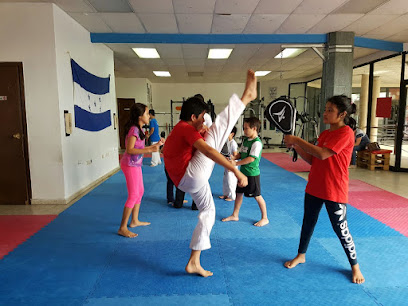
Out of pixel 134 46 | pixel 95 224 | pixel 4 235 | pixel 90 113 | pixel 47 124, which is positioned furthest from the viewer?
pixel 134 46

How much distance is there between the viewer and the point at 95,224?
11.5ft

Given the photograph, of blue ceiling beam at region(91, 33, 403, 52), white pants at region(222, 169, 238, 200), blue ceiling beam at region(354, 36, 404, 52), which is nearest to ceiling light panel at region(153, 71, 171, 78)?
blue ceiling beam at region(91, 33, 403, 52)

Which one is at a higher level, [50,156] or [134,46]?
[134,46]

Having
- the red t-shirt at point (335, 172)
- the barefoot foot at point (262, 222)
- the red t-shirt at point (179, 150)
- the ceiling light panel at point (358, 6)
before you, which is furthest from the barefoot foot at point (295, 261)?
the ceiling light panel at point (358, 6)

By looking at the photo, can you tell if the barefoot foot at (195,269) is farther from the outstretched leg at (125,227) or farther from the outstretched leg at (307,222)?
the outstretched leg at (125,227)

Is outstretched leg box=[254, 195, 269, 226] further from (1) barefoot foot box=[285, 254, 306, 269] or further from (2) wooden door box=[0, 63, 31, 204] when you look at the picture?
(2) wooden door box=[0, 63, 31, 204]

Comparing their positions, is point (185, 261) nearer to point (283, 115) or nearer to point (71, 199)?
point (283, 115)

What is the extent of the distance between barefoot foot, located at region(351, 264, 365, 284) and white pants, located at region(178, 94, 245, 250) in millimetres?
1237

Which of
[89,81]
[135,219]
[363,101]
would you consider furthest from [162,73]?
[135,219]

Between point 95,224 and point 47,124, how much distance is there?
Answer: 193 centimetres

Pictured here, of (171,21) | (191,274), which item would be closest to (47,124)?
(171,21)

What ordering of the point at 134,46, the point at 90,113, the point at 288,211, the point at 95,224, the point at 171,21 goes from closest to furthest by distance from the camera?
the point at 95,224 → the point at 288,211 → the point at 171,21 → the point at 90,113 → the point at 134,46

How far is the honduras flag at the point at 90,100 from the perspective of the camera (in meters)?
4.97

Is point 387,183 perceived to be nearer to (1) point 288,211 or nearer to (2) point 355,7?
(1) point 288,211
